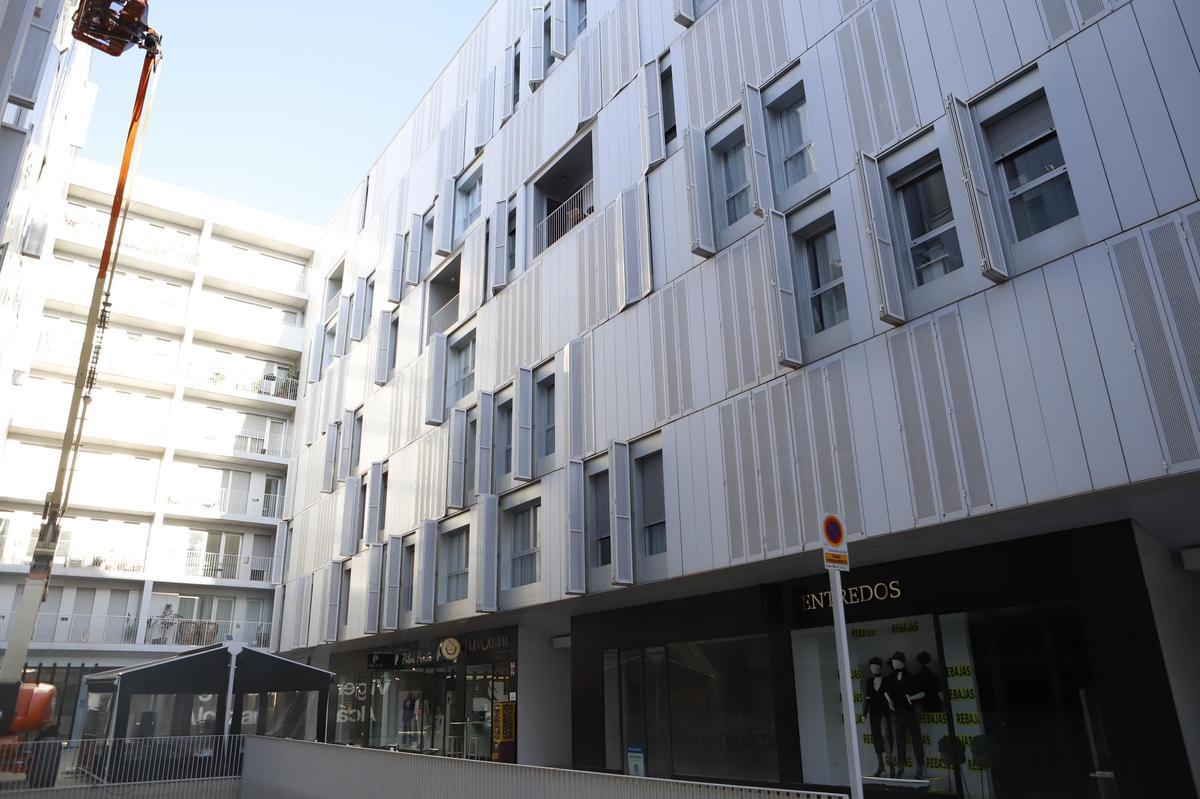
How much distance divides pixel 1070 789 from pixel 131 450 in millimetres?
37325

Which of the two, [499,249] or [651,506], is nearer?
[651,506]

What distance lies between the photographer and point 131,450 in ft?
120

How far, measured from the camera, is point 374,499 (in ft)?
85.7

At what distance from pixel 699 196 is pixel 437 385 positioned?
435 inches

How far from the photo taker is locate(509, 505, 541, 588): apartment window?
18672mm

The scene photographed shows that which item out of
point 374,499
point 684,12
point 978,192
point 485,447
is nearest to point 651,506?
point 485,447

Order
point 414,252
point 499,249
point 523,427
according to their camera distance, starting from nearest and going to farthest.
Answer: point 523,427
point 499,249
point 414,252

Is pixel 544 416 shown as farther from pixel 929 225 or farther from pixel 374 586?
pixel 929 225

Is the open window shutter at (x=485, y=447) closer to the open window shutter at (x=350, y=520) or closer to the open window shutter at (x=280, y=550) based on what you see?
the open window shutter at (x=350, y=520)

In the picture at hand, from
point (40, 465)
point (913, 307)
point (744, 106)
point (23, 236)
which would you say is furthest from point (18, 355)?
point (913, 307)

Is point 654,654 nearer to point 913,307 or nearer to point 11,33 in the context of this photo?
point 913,307

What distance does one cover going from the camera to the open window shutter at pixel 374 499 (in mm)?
25828

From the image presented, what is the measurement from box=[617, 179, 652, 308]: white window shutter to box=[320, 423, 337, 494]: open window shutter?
17673 millimetres

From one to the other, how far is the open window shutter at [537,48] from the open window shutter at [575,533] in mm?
11337
